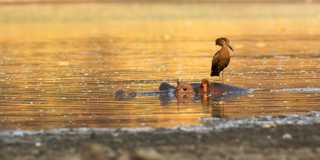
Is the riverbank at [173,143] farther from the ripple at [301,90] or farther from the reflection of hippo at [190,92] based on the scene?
the ripple at [301,90]

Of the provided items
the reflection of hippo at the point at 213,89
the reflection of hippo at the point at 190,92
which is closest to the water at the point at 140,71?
the reflection of hippo at the point at 190,92

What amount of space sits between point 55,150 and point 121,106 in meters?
6.92

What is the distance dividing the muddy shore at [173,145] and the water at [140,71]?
1.83m

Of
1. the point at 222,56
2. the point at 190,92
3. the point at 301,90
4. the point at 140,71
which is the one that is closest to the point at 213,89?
the point at 190,92

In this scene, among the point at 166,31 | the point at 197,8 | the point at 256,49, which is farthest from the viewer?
the point at 197,8

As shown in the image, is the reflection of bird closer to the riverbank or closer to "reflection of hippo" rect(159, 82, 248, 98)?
"reflection of hippo" rect(159, 82, 248, 98)

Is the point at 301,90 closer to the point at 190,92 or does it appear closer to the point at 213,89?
the point at 213,89

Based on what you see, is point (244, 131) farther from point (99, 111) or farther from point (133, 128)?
point (99, 111)

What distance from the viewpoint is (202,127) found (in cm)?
1686

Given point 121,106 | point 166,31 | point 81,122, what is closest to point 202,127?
point 81,122

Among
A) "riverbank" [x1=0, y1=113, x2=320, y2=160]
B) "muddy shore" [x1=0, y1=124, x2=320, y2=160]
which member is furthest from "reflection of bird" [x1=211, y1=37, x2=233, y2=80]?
"muddy shore" [x1=0, y1=124, x2=320, y2=160]

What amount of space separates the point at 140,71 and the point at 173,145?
15.4 metres

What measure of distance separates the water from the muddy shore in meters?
1.83

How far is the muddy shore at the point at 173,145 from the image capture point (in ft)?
44.5
